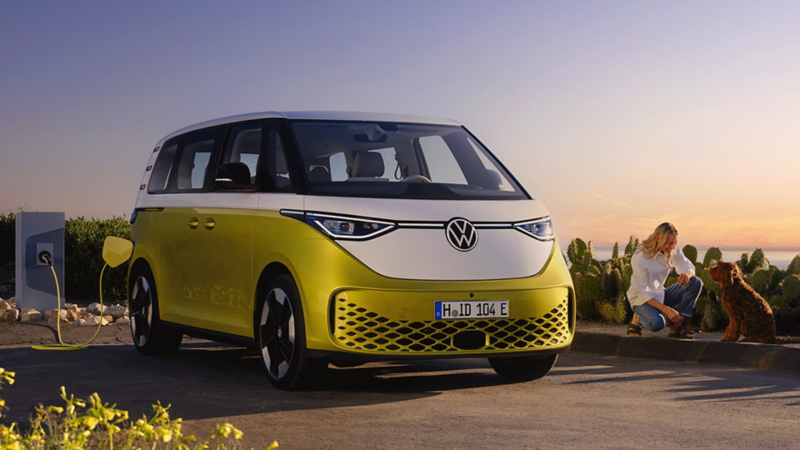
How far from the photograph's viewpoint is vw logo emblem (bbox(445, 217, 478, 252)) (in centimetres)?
646

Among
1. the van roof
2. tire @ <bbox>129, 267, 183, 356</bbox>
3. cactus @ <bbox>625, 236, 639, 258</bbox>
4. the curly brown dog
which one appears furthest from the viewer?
cactus @ <bbox>625, 236, 639, 258</bbox>

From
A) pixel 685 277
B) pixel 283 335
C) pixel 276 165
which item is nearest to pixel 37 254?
pixel 276 165

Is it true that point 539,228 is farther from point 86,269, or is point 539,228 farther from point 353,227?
point 86,269

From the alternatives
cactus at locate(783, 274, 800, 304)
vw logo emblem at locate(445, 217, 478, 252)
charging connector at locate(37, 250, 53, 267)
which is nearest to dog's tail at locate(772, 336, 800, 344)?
cactus at locate(783, 274, 800, 304)

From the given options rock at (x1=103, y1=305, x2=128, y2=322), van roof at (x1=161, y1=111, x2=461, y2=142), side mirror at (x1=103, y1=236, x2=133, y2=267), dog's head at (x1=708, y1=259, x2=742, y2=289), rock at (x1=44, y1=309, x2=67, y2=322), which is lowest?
rock at (x1=103, y1=305, x2=128, y2=322)

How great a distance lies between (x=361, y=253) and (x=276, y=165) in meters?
1.25

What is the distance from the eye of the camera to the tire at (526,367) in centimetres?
728

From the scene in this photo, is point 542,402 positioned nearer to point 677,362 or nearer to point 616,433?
point 616,433

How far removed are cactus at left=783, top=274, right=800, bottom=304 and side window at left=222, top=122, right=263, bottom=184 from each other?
6121 mm

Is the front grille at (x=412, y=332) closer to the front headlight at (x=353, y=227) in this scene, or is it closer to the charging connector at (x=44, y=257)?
the front headlight at (x=353, y=227)

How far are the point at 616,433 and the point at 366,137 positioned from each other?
3261 mm

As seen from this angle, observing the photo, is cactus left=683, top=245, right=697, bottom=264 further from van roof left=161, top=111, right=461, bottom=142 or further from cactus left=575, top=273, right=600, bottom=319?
van roof left=161, top=111, right=461, bottom=142

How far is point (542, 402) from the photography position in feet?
20.9

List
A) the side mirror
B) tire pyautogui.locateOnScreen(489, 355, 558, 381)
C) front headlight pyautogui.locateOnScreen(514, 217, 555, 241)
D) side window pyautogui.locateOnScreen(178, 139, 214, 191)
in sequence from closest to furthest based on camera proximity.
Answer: front headlight pyautogui.locateOnScreen(514, 217, 555, 241), tire pyautogui.locateOnScreen(489, 355, 558, 381), side window pyautogui.locateOnScreen(178, 139, 214, 191), the side mirror
